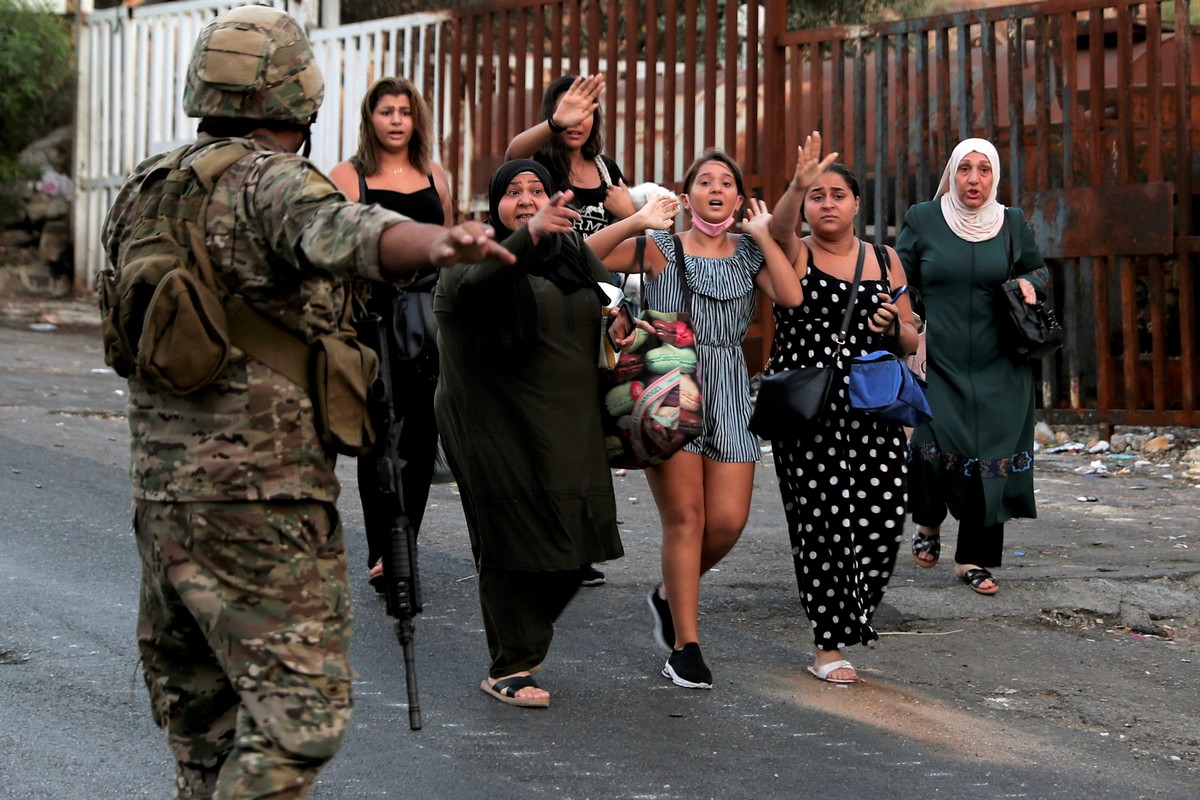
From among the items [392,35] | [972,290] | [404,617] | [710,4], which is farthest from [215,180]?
[392,35]

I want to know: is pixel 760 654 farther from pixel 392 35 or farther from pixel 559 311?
pixel 392 35

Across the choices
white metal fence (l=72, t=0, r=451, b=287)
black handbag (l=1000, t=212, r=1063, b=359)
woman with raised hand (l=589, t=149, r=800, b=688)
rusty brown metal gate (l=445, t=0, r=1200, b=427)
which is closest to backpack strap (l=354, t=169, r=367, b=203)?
woman with raised hand (l=589, t=149, r=800, b=688)

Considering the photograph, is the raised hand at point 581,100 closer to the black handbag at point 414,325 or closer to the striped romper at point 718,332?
the striped romper at point 718,332

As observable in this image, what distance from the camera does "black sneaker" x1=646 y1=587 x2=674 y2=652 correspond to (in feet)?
17.3

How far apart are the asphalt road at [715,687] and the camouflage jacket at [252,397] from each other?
105 cm

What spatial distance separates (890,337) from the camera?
5.37 m

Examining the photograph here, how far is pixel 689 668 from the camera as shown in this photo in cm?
501

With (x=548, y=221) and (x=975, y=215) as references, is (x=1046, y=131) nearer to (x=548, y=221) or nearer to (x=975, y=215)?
(x=975, y=215)

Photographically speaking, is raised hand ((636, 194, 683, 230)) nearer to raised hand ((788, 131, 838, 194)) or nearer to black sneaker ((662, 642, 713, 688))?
raised hand ((788, 131, 838, 194))

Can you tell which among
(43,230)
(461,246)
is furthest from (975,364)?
(43,230)

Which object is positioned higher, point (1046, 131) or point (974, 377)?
point (1046, 131)

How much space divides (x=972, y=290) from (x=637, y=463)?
223 cm

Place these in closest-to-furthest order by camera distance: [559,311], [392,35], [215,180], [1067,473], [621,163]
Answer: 1. [215,180]
2. [559,311]
3. [1067,473]
4. [621,163]
5. [392,35]

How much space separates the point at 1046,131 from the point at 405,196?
18.0 ft
